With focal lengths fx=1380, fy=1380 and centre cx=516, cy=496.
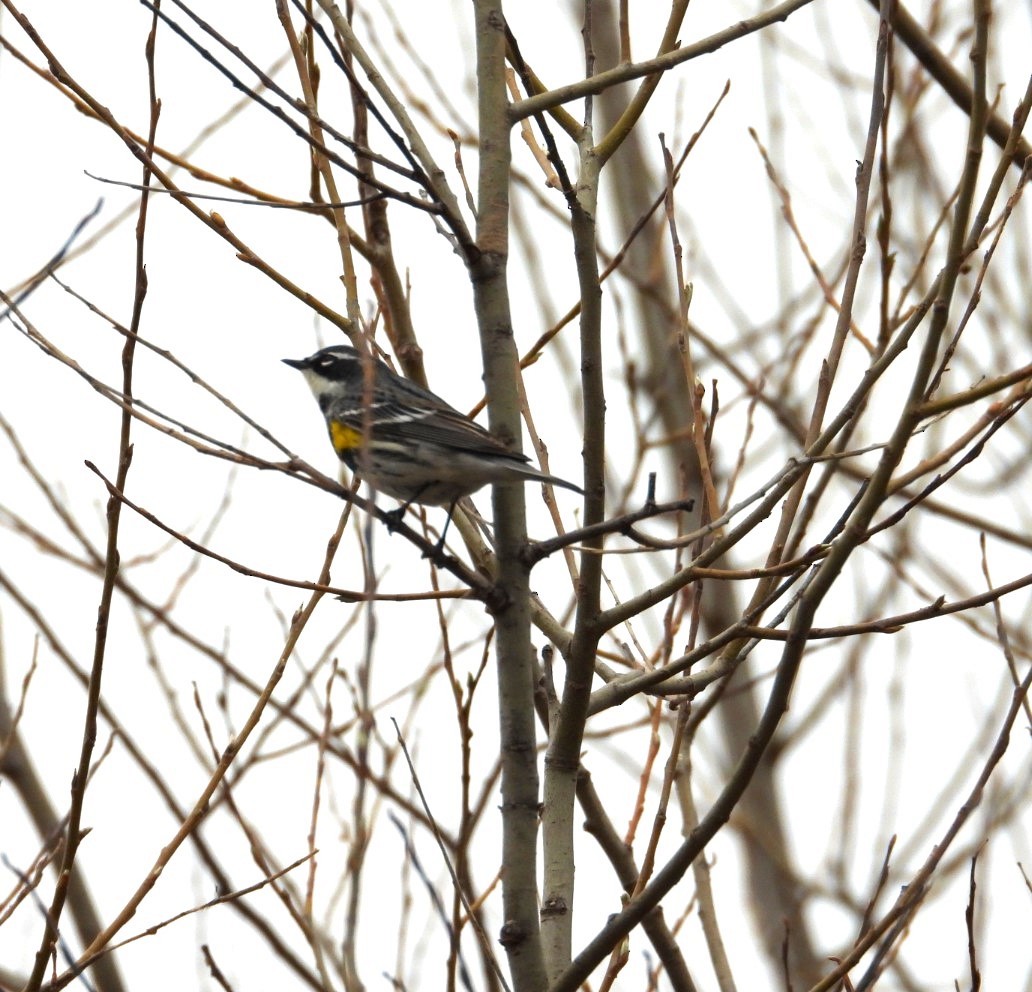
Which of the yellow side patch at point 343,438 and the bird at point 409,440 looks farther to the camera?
the yellow side patch at point 343,438

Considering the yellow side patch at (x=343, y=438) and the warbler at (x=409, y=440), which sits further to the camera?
the yellow side patch at (x=343, y=438)

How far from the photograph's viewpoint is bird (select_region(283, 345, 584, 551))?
4.16 metres

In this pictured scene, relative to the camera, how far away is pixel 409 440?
5340 millimetres

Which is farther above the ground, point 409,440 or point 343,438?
point 343,438

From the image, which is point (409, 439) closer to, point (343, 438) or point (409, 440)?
point (409, 440)

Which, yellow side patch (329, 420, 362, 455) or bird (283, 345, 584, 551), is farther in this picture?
yellow side patch (329, 420, 362, 455)

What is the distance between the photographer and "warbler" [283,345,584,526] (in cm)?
425

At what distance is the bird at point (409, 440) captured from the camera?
416cm

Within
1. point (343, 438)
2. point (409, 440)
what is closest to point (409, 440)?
point (409, 440)

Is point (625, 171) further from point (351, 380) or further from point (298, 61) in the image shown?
point (298, 61)

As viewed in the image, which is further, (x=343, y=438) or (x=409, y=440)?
(x=343, y=438)

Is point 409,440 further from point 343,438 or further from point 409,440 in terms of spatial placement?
point 343,438

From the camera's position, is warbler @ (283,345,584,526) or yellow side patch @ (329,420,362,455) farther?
yellow side patch @ (329,420,362,455)

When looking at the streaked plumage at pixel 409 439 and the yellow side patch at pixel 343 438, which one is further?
the yellow side patch at pixel 343 438
